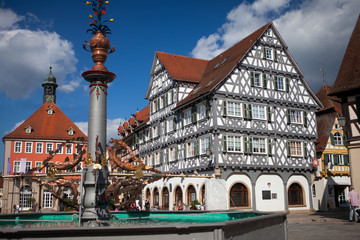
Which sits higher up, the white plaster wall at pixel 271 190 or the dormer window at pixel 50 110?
the dormer window at pixel 50 110

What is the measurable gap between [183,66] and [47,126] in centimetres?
2845

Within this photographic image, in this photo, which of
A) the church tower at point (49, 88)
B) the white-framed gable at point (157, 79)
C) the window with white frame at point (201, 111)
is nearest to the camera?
the window with white frame at point (201, 111)

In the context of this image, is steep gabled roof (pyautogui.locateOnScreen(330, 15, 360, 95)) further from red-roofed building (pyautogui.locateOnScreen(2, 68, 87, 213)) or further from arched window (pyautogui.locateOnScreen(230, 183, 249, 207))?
red-roofed building (pyautogui.locateOnScreen(2, 68, 87, 213))

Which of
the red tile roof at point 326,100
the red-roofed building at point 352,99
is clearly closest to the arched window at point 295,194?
the red tile roof at point 326,100

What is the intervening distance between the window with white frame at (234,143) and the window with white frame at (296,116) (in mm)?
6245

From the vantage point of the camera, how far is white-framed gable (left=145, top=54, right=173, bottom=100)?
117 ft

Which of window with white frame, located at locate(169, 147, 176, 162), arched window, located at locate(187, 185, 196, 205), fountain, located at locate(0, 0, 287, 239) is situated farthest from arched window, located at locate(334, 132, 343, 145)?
fountain, located at locate(0, 0, 287, 239)

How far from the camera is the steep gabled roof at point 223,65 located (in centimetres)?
2914

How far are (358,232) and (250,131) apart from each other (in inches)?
630

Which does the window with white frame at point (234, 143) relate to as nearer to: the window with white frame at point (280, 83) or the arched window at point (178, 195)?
the window with white frame at point (280, 83)

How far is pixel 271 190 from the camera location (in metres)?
29.6

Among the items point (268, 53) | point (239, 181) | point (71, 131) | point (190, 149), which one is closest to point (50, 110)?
point (71, 131)

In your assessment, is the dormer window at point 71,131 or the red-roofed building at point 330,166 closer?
the red-roofed building at point 330,166

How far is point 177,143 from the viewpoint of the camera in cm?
3288
